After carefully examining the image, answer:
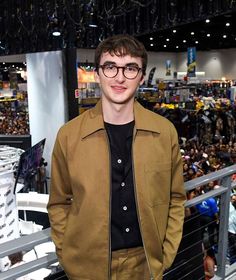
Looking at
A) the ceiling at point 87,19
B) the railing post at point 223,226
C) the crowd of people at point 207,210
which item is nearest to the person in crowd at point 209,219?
the crowd of people at point 207,210

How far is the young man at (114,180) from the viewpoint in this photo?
1.39 m

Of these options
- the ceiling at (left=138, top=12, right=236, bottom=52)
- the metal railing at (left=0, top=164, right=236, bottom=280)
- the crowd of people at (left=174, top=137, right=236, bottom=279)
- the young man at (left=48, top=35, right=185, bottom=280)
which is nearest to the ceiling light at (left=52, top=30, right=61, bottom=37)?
the crowd of people at (left=174, top=137, right=236, bottom=279)

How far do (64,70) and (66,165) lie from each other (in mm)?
7631

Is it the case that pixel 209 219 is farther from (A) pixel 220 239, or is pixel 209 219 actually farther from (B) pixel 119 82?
(B) pixel 119 82

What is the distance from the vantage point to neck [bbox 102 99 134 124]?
1426mm

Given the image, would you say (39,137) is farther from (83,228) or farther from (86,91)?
(83,228)

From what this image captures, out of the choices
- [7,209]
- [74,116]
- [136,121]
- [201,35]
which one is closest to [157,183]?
[136,121]

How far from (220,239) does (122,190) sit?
1.43 metres

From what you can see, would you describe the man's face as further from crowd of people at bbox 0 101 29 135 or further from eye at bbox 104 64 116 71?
crowd of people at bbox 0 101 29 135

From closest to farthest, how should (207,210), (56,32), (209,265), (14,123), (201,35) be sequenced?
(209,265) → (207,210) → (56,32) → (14,123) → (201,35)

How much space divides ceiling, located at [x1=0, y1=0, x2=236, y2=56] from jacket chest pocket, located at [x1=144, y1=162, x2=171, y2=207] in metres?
3.96

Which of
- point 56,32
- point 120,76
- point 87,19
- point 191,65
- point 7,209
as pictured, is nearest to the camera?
point 120,76

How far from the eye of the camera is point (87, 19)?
688cm

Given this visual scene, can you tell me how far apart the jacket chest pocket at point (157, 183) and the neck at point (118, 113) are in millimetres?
197
